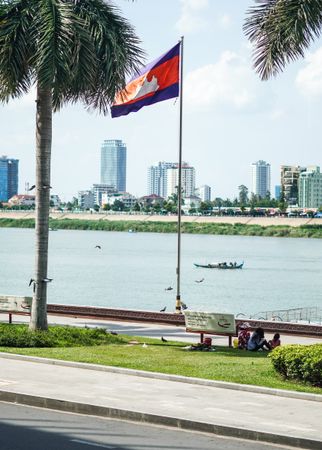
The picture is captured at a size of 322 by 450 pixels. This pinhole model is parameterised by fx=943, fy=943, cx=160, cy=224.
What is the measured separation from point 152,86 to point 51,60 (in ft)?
27.0

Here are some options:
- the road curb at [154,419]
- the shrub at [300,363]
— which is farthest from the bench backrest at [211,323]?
the road curb at [154,419]

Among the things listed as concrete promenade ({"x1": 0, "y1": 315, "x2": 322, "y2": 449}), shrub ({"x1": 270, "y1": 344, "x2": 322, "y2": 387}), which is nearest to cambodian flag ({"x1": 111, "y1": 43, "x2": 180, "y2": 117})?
concrete promenade ({"x1": 0, "y1": 315, "x2": 322, "y2": 449})

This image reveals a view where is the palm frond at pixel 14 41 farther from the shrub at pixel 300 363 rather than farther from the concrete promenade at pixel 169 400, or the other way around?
the shrub at pixel 300 363

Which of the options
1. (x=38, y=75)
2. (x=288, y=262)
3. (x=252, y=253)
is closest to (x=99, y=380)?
(x=38, y=75)

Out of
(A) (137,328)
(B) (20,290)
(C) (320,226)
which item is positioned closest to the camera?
(A) (137,328)

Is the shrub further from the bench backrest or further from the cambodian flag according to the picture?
the cambodian flag

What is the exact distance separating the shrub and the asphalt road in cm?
387

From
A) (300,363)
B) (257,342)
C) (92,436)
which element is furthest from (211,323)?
(92,436)

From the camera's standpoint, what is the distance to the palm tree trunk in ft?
81.0

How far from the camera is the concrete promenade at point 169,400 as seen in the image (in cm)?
1407

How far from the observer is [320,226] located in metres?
198

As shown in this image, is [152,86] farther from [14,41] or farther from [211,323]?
[211,323]

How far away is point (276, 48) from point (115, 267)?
283ft

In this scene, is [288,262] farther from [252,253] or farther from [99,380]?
[99,380]
